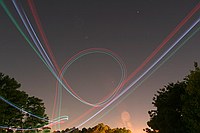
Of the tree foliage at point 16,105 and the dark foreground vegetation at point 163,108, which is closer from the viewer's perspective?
the dark foreground vegetation at point 163,108

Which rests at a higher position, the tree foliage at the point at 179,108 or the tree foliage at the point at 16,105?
the tree foliage at the point at 16,105

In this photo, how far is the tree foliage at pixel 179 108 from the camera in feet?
85.6

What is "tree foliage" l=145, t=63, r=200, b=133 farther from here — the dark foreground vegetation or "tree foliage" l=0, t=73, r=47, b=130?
"tree foliage" l=0, t=73, r=47, b=130

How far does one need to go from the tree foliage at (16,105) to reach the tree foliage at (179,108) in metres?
18.0

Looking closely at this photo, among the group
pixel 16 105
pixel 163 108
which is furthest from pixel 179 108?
pixel 16 105

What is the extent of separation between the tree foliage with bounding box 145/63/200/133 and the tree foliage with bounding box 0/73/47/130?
709 inches

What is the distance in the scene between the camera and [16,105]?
4559 centimetres

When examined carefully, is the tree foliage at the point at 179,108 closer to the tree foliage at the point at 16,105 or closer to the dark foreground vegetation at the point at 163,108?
the dark foreground vegetation at the point at 163,108

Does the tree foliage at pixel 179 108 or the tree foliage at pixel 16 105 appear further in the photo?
the tree foliage at pixel 16 105

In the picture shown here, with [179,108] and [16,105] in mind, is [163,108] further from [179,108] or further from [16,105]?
[16,105]

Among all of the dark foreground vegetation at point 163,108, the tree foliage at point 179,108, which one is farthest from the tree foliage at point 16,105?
the tree foliage at point 179,108

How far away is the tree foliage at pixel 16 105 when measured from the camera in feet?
138

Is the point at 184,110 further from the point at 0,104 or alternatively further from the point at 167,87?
the point at 0,104

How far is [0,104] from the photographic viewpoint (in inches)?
1544
